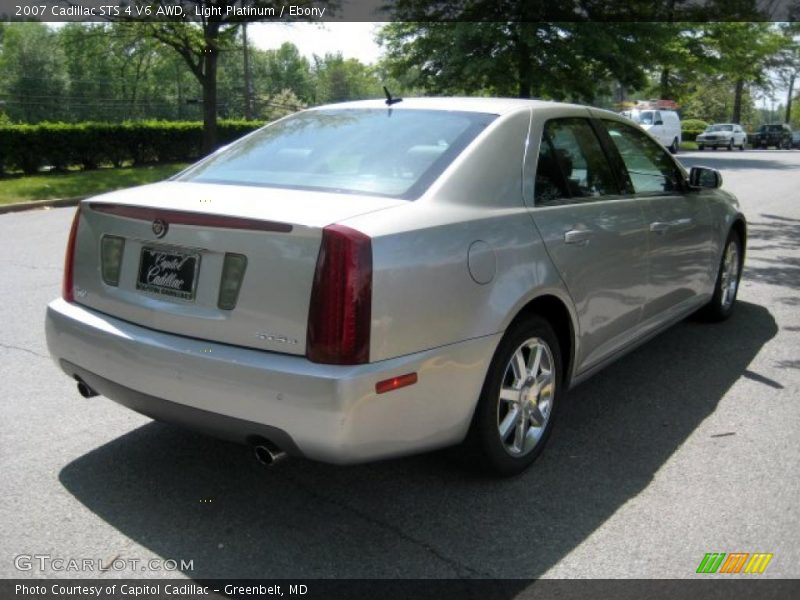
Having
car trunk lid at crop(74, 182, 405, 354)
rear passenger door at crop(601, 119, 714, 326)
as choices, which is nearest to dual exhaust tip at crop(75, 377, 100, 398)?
car trunk lid at crop(74, 182, 405, 354)

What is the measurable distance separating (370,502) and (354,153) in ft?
5.06

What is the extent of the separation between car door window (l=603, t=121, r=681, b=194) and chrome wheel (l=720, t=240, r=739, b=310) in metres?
1.15

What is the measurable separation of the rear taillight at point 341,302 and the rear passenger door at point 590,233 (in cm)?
111

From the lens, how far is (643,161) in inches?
189

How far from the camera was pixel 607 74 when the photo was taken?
90.6ft

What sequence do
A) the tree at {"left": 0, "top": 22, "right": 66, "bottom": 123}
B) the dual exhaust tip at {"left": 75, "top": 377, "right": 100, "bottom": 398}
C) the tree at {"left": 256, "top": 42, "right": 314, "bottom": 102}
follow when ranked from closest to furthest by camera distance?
1. the dual exhaust tip at {"left": 75, "top": 377, "right": 100, "bottom": 398}
2. the tree at {"left": 0, "top": 22, "right": 66, "bottom": 123}
3. the tree at {"left": 256, "top": 42, "right": 314, "bottom": 102}

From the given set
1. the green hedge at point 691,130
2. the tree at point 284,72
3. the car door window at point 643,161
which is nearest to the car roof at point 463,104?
the car door window at point 643,161

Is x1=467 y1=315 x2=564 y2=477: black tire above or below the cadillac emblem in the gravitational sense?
below

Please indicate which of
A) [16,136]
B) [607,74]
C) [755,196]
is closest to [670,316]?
[755,196]

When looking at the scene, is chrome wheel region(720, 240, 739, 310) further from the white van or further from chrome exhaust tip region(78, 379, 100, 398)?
the white van

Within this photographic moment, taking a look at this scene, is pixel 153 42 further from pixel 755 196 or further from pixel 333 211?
pixel 333 211

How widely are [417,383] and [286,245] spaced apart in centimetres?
69

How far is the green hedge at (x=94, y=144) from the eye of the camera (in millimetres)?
18281

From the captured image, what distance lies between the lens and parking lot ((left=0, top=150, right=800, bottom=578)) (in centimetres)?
282
